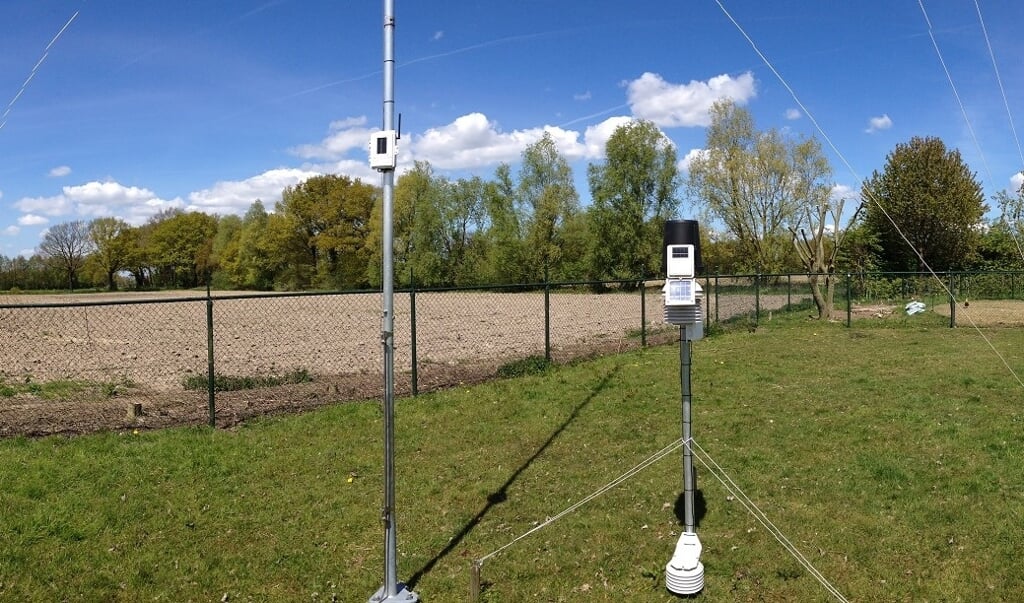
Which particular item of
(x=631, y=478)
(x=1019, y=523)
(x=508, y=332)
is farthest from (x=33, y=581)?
(x=508, y=332)

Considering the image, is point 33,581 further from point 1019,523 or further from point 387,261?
point 1019,523

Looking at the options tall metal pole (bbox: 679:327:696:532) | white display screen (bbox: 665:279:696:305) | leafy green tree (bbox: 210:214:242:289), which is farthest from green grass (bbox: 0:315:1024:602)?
→ leafy green tree (bbox: 210:214:242:289)

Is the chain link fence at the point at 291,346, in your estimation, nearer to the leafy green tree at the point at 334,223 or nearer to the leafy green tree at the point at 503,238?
the leafy green tree at the point at 503,238

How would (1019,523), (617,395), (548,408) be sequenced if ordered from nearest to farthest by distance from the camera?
(1019,523), (548,408), (617,395)

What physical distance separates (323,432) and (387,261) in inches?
180

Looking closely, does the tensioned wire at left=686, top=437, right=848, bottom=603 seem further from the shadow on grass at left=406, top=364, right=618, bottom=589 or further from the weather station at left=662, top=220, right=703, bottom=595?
the shadow on grass at left=406, top=364, right=618, bottom=589

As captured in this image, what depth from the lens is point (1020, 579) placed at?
4.02 meters

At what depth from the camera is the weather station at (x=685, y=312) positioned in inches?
148

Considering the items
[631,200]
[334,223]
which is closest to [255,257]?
[334,223]

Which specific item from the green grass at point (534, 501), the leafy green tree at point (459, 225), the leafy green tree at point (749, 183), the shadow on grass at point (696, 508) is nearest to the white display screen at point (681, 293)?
the green grass at point (534, 501)

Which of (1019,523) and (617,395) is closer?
(1019,523)

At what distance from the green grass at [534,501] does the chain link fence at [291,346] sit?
1.39m

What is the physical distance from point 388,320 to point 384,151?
917 millimetres

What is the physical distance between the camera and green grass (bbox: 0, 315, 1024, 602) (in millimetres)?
4258
